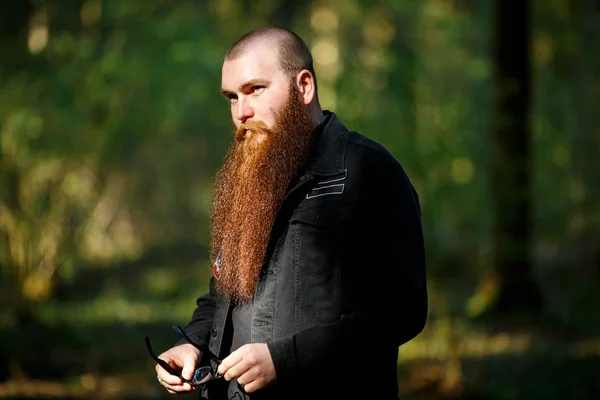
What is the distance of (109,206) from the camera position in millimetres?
22578

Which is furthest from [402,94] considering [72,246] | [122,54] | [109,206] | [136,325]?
[109,206]

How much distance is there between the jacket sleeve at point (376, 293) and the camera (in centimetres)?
235

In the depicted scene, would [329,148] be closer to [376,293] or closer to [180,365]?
[376,293]

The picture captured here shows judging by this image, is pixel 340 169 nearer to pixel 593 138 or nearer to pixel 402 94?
pixel 402 94

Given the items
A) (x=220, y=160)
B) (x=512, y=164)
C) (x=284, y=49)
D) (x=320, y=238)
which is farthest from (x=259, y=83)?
(x=220, y=160)

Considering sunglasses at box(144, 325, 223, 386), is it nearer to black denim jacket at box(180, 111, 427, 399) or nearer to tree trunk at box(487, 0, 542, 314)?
black denim jacket at box(180, 111, 427, 399)

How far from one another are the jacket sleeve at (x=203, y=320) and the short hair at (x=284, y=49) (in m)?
0.83

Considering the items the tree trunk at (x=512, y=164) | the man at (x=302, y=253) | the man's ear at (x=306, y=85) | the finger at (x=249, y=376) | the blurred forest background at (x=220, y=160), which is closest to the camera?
the finger at (x=249, y=376)

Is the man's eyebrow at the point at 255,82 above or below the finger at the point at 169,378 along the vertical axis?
above

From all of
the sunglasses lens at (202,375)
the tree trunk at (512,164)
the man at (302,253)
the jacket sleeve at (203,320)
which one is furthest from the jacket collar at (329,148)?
the tree trunk at (512,164)

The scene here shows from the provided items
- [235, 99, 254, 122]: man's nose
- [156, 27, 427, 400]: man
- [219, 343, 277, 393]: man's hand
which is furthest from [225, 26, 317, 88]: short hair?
[219, 343, 277, 393]: man's hand

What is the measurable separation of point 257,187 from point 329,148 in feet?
0.92

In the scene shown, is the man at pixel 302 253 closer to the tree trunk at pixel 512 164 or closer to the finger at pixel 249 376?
the finger at pixel 249 376

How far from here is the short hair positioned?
2592 millimetres
